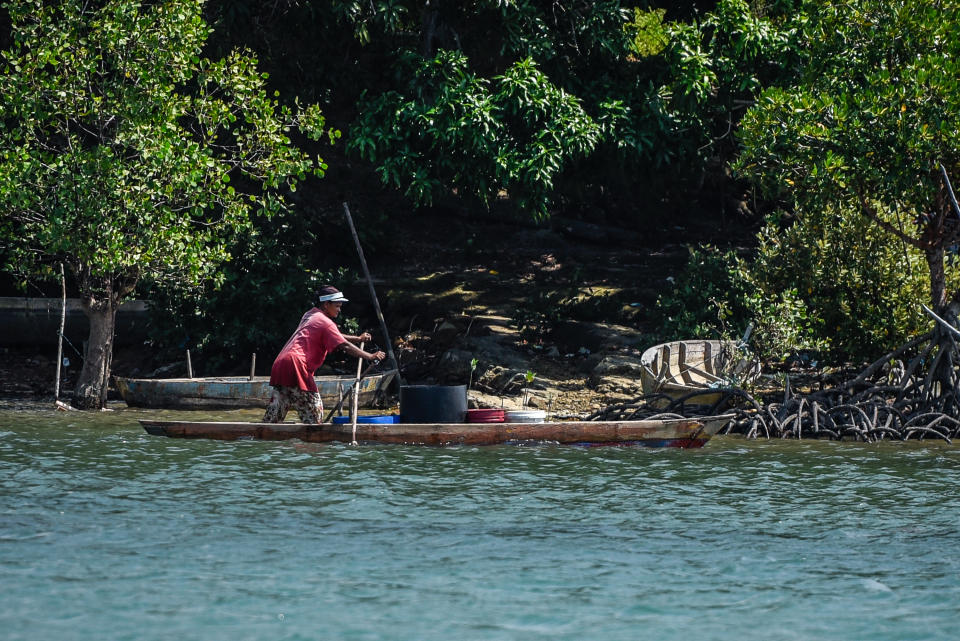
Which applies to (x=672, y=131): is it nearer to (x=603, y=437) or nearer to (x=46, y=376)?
(x=603, y=437)

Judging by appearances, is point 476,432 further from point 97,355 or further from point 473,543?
point 97,355

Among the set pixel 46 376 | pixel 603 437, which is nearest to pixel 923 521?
pixel 603 437

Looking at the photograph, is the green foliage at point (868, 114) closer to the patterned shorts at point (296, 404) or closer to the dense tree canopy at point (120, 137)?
the patterned shorts at point (296, 404)

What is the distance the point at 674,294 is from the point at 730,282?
3.41 feet

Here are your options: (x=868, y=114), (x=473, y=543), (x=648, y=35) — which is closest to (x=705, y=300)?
(x=868, y=114)

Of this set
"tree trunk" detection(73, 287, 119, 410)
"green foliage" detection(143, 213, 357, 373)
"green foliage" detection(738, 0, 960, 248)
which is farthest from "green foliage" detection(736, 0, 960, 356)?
"tree trunk" detection(73, 287, 119, 410)

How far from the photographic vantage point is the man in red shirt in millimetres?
13953

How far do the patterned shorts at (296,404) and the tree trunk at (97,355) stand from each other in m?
4.94

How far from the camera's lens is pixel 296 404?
14320 millimetres

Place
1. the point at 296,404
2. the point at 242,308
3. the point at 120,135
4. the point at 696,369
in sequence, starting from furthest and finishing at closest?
the point at 242,308
the point at 696,369
the point at 120,135
the point at 296,404

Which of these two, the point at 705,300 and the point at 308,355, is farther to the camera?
the point at 705,300

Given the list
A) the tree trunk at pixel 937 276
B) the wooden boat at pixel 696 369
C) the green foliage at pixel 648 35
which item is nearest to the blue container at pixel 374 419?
the wooden boat at pixel 696 369

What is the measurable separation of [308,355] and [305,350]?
2.9 inches

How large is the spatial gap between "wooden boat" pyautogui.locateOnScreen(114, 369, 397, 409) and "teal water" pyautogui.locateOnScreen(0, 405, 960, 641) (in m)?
3.88
